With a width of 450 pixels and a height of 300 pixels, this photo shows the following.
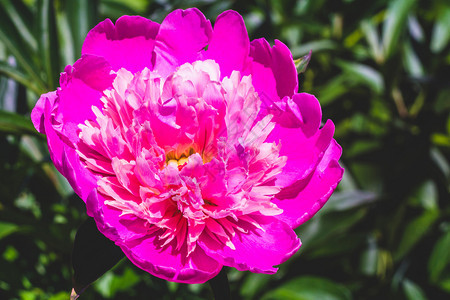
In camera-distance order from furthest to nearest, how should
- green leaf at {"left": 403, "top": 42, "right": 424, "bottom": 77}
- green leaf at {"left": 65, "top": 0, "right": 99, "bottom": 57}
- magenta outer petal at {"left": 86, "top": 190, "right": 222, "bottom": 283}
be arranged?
green leaf at {"left": 403, "top": 42, "right": 424, "bottom": 77}
green leaf at {"left": 65, "top": 0, "right": 99, "bottom": 57}
magenta outer petal at {"left": 86, "top": 190, "right": 222, "bottom": 283}

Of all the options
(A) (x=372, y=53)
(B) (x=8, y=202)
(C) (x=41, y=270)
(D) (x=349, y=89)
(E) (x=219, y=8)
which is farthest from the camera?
(A) (x=372, y=53)

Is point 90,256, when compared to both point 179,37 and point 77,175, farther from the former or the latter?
point 179,37

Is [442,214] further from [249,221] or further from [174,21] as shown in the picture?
[174,21]

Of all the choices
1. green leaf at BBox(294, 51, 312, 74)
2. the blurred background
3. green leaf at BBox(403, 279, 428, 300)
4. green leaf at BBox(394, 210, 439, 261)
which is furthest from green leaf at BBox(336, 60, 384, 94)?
green leaf at BBox(294, 51, 312, 74)

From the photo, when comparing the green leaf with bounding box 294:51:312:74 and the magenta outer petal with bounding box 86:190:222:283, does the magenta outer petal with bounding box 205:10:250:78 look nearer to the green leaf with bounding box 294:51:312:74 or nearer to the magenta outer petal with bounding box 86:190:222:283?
the green leaf with bounding box 294:51:312:74

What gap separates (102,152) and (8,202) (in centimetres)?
52

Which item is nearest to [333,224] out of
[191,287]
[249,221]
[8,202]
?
[191,287]

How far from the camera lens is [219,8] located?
1.19m

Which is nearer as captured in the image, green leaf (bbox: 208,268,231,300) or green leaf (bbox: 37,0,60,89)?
green leaf (bbox: 208,268,231,300)

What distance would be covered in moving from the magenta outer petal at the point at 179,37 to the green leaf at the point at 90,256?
29 centimetres

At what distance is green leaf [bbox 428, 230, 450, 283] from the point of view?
1.34 meters

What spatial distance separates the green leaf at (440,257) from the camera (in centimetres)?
134

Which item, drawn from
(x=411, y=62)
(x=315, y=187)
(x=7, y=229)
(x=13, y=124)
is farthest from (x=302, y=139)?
(x=411, y=62)

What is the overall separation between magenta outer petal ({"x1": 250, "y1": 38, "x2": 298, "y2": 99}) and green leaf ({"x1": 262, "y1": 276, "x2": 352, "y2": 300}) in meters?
0.62
